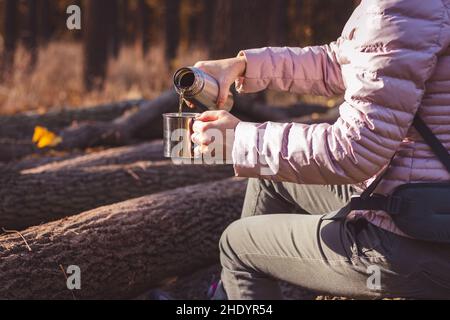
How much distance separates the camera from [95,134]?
6.05 meters

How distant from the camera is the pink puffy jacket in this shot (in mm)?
2191

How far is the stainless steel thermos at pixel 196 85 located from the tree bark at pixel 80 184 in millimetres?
1537

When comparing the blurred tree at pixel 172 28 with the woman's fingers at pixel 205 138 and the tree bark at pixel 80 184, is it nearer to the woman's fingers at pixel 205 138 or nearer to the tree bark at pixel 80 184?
the tree bark at pixel 80 184

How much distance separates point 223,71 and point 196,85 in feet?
0.86

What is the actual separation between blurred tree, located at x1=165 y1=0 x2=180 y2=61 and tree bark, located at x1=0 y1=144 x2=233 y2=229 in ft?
37.7

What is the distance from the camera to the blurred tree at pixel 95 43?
452 inches

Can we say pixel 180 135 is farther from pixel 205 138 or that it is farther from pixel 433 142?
pixel 433 142

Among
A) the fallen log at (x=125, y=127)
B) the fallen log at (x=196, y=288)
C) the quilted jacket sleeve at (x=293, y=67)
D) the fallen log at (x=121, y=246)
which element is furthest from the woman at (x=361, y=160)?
the fallen log at (x=125, y=127)

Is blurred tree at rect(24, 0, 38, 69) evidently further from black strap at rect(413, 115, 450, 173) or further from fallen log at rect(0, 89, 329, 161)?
black strap at rect(413, 115, 450, 173)

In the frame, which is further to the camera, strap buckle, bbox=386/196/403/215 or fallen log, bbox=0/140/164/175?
fallen log, bbox=0/140/164/175

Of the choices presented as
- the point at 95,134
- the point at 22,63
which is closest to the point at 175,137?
the point at 95,134

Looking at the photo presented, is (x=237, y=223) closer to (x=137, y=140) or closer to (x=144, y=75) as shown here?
(x=137, y=140)

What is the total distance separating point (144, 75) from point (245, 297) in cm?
1049

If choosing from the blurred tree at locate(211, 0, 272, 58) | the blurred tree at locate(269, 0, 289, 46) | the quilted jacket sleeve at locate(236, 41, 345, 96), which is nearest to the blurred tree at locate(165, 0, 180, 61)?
the blurred tree at locate(269, 0, 289, 46)
